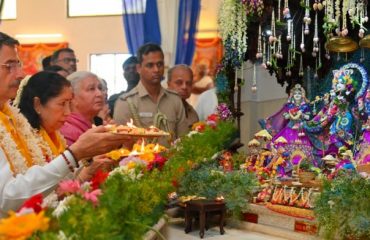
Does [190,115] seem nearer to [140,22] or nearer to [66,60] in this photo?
[66,60]

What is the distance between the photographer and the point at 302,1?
5230 mm

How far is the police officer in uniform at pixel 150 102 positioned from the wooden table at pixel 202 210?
0.64m

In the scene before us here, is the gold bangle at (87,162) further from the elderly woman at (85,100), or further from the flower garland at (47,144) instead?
the elderly woman at (85,100)

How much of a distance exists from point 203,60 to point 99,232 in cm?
787

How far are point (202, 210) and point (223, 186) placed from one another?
1.23 feet

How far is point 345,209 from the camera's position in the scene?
3.66m

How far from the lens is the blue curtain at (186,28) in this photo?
787 cm

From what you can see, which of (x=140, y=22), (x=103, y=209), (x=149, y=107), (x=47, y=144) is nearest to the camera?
(x=103, y=209)

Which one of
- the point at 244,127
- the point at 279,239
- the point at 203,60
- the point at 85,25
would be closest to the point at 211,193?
the point at 279,239

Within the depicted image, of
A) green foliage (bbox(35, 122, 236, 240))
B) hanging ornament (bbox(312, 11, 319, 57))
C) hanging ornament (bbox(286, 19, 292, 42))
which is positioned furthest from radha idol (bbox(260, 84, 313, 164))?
green foliage (bbox(35, 122, 236, 240))

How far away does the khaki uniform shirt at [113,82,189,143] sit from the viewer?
4457 millimetres

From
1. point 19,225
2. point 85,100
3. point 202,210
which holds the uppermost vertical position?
point 85,100

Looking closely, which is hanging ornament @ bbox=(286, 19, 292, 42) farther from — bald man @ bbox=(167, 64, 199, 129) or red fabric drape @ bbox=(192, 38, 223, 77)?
red fabric drape @ bbox=(192, 38, 223, 77)

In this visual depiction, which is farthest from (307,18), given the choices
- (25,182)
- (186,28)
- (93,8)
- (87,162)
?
(93,8)
